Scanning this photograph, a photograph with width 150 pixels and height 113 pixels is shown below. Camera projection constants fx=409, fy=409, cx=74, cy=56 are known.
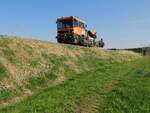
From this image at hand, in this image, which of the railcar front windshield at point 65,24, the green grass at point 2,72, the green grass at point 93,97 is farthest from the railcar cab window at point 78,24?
the green grass at point 2,72

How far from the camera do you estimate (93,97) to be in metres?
23.3

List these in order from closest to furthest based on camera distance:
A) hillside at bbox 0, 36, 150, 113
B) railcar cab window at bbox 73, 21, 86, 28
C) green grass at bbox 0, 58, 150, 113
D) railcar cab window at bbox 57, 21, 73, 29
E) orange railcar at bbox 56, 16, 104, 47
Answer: green grass at bbox 0, 58, 150, 113 < hillside at bbox 0, 36, 150, 113 < orange railcar at bbox 56, 16, 104, 47 < railcar cab window at bbox 57, 21, 73, 29 < railcar cab window at bbox 73, 21, 86, 28

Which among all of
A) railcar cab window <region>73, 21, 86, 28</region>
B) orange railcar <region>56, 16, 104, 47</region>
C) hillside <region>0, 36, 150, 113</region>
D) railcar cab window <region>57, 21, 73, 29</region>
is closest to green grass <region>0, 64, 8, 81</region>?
hillside <region>0, 36, 150, 113</region>

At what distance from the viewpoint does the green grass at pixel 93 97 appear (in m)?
20.4

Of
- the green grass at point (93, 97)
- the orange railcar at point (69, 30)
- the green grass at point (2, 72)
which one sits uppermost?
the orange railcar at point (69, 30)

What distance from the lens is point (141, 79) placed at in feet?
99.5

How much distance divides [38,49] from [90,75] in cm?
541

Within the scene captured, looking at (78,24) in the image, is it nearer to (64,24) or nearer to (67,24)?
(67,24)

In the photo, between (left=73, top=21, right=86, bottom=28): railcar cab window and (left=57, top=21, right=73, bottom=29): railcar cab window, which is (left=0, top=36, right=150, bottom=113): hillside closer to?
(left=57, top=21, right=73, bottom=29): railcar cab window

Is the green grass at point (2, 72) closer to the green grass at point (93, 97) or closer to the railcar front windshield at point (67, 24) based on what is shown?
the green grass at point (93, 97)

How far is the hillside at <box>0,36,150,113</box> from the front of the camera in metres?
21.3

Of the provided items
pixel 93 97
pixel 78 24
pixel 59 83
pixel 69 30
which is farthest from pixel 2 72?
pixel 78 24

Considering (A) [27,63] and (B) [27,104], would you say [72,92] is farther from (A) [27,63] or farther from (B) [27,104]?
(A) [27,63]

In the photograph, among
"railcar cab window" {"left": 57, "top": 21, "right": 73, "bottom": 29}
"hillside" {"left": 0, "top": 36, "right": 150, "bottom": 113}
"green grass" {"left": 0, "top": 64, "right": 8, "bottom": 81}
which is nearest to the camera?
"hillside" {"left": 0, "top": 36, "right": 150, "bottom": 113}
